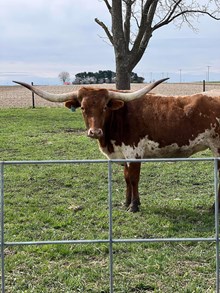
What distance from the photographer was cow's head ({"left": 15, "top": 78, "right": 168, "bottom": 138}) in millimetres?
6762

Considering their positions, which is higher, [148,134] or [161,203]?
[148,134]

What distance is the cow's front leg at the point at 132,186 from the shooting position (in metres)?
7.24

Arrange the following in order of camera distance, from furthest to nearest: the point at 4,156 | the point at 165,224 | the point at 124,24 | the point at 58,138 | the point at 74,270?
the point at 124,24 < the point at 58,138 < the point at 4,156 < the point at 165,224 < the point at 74,270

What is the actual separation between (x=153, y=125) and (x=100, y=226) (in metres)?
1.66

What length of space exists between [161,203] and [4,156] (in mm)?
4943

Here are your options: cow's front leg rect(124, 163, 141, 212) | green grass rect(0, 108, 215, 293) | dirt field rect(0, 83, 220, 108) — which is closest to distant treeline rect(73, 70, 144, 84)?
dirt field rect(0, 83, 220, 108)

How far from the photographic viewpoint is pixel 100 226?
6.46m

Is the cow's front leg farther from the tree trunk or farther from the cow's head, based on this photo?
the tree trunk

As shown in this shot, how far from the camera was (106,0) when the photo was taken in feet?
61.4

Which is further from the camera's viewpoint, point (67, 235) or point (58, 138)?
point (58, 138)

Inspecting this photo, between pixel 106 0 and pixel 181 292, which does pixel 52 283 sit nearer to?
pixel 181 292

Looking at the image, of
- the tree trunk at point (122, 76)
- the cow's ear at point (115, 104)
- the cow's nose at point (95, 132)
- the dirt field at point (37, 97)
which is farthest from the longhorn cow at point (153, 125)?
the dirt field at point (37, 97)

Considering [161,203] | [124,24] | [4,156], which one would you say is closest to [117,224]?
[161,203]

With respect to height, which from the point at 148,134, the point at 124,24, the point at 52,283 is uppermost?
the point at 124,24
